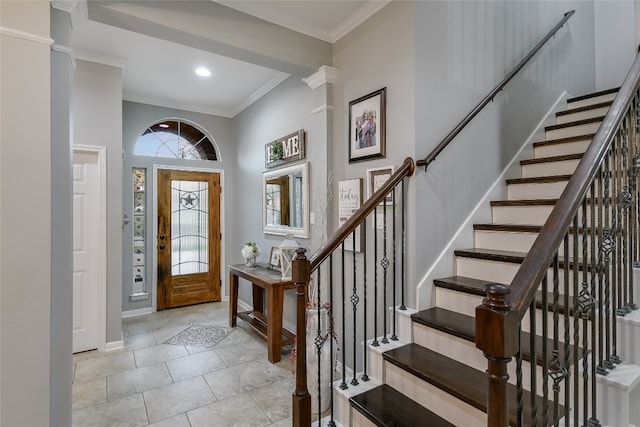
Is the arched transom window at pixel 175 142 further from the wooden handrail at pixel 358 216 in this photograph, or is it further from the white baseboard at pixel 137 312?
the wooden handrail at pixel 358 216

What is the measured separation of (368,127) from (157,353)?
3.00 metres

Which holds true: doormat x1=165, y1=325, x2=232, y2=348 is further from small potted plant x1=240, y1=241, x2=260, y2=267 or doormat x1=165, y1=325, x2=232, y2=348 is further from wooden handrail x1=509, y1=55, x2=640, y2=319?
wooden handrail x1=509, y1=55, x2=640, y2=319

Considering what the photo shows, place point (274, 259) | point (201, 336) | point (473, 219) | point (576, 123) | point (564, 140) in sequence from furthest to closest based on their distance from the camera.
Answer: point (274, 259)
point (201, 336)
point (576, 123)
point (564, 140)
point (473, 219)

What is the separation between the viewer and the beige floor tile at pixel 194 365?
2.87m

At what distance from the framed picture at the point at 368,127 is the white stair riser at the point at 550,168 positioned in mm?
1401

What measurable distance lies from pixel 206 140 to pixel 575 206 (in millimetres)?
5046

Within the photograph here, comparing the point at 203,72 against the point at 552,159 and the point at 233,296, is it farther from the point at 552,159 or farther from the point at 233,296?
the point at 552,159

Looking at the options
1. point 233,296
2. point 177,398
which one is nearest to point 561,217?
point 177,398

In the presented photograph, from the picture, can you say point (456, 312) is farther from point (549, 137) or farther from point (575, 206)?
point (549, 137)

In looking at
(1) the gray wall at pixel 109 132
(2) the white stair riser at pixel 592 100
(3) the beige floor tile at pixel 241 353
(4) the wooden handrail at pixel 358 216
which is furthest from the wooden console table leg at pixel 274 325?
(2) the white stair riser at pixel 592 100

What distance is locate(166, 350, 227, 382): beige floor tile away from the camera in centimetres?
287

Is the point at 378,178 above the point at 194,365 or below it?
above

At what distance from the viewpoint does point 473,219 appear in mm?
2549

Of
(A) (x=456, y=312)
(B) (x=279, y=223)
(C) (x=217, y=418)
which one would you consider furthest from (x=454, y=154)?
(C) (x=217, y=418)
